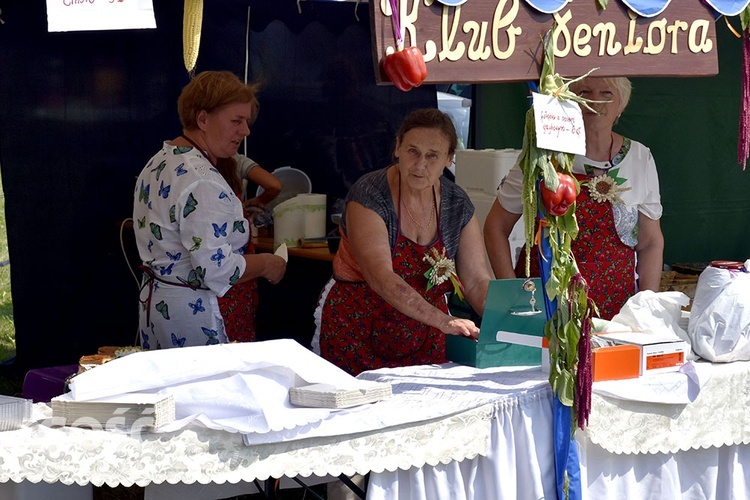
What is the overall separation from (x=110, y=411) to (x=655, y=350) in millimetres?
1477

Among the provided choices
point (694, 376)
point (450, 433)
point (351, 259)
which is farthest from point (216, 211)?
point (694, 376)

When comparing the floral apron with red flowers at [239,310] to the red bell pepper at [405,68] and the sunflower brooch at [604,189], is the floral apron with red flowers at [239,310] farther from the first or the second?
the red bell pepper at [405,68]

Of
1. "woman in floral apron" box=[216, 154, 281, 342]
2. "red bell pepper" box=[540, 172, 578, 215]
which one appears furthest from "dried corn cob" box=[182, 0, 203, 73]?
"woman in floral apron" box=[216, 154, 281, 342]

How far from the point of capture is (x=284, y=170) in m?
5.33

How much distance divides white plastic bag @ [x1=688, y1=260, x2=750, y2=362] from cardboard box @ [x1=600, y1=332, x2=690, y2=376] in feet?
0.30

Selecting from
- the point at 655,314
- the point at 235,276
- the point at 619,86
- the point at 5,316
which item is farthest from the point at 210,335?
the point at 5,316

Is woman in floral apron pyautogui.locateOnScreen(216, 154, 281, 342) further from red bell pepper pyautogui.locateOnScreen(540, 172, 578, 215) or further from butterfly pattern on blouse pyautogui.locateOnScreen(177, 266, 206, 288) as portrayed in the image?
red bell pepper pyautogui.locateOnScreen(540, 172, 578, 215)

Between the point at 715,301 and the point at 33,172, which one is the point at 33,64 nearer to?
the point at 33,172

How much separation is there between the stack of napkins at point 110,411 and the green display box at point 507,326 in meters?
0.98

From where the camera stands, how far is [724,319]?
9.23 ft

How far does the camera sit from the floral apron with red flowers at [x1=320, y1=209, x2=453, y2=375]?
3.20 metres

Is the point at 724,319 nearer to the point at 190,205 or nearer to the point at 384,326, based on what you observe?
the point at 384,326

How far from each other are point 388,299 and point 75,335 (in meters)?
2.67

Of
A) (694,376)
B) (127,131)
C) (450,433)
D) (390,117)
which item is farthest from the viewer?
(390,117)
